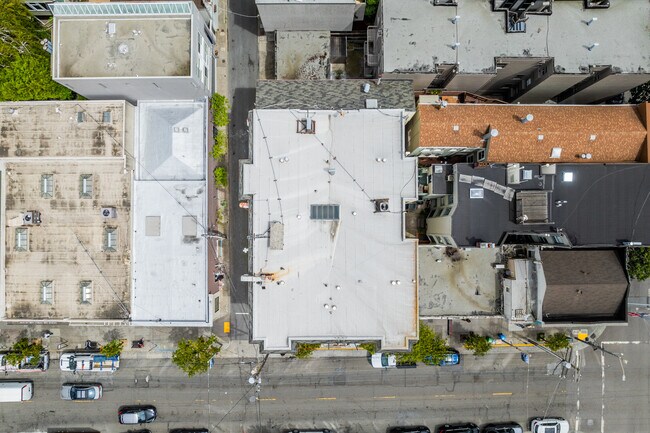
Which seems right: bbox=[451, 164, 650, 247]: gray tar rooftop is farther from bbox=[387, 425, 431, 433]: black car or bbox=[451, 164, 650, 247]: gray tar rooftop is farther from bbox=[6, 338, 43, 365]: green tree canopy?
bbox=[6, 338, 43, 365]: green tree canopy

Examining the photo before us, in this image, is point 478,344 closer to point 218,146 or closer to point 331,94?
point 331,94

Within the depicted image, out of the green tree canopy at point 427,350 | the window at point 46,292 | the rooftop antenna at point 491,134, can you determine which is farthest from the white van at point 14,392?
the rooftop antenna at point 491,134

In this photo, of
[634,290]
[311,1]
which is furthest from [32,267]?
[634,290]

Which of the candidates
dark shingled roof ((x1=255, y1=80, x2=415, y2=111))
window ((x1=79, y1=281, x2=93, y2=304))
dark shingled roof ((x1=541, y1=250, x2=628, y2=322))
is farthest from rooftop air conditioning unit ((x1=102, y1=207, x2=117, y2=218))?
dark shingled roof ((x1=541, y1=250, x2=628, y2=322))

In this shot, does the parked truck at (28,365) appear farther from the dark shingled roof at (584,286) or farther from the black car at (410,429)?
the dark shingled roof at (584,286)

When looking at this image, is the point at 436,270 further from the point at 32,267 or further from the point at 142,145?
the point at 32,267
